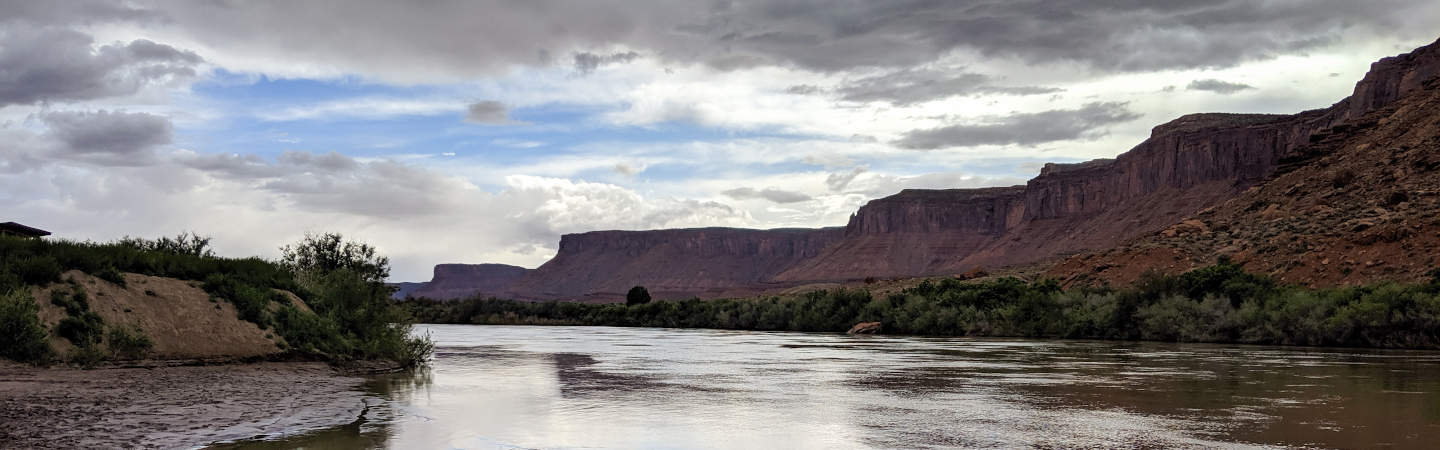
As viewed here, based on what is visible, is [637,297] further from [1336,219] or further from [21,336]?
[21,336]

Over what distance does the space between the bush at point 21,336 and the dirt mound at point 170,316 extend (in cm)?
77

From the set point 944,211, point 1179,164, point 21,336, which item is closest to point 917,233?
point 944,211

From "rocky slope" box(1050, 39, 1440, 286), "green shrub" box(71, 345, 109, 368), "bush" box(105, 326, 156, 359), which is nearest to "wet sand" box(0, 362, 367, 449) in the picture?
"green shrub" box(71, 345, 109, 368)

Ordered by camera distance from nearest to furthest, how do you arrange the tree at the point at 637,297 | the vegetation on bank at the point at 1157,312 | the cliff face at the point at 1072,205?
the vegetation on bank at the point at 1157,312 → the cliff face at the point at 1072,205 → the tree at the point at 637,297

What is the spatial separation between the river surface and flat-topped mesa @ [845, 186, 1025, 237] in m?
136

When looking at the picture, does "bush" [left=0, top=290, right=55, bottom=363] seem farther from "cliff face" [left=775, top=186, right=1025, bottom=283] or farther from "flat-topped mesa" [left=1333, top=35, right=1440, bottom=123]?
"cliff face" [left=775, top=186, right=1025, bottom=283]

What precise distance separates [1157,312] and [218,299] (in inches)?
1374

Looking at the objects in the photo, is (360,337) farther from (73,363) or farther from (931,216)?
(931,216)

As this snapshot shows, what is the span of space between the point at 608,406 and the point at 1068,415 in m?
6.54

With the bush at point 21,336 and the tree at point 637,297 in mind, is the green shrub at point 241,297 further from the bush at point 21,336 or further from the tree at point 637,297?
the tree at point 637,297

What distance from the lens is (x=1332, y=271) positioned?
44719 millimetres

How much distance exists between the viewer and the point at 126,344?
18.8 m

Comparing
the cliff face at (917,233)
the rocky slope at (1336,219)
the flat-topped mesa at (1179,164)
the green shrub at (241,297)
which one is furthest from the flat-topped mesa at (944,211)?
the green shrub at (241,297)

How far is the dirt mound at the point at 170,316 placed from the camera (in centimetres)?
1970
